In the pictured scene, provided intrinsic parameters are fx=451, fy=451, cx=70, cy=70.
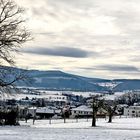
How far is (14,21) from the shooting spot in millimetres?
34719

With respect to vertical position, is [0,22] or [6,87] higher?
[0,22]

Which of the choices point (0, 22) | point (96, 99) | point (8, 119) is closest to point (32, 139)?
point (0, 22)

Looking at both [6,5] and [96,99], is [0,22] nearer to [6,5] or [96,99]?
[6,5]

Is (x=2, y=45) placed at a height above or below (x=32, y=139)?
above

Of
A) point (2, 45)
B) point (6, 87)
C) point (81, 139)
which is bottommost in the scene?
point (81, 139)

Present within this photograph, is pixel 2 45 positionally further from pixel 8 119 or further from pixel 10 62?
pixel 8 119

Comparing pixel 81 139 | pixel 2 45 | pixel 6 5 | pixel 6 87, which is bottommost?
pixel 81 139

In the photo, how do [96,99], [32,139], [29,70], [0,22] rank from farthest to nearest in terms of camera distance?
[96,99]
[29,70]
[0,22]
[32,139]

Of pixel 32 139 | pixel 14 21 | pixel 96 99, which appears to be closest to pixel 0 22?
pixel 14 21

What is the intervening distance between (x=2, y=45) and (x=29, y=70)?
3.45 metres

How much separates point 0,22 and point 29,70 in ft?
15.5

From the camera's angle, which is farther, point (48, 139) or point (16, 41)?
point (16, 41)

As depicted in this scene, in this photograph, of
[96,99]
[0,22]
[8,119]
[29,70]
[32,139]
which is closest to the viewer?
[32,139]

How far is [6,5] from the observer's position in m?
34.2
